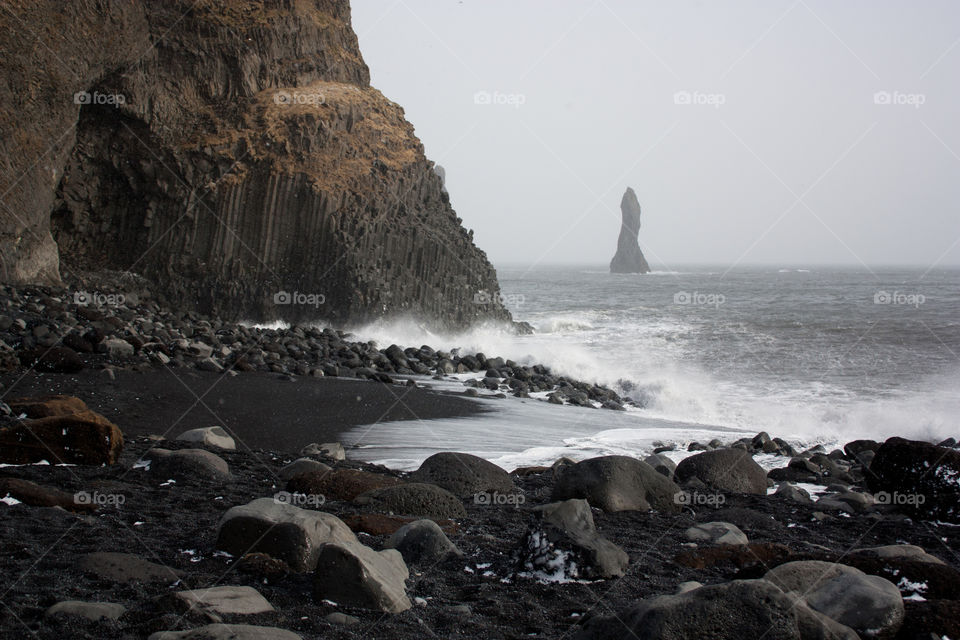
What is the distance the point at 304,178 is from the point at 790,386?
43.1 feet

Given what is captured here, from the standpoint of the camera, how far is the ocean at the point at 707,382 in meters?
10.4

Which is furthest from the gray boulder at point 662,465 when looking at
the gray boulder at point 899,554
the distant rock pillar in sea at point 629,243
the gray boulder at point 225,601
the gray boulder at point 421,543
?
the distant rock pillar in sea at point 629,243

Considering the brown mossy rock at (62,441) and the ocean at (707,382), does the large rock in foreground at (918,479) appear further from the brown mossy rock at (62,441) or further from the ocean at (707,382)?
the brown mossy rock at (62,441)

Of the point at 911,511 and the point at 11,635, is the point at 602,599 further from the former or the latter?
the point at 911,511

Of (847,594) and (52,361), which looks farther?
(52,361)

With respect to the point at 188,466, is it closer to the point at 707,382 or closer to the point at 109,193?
the point at 707,382

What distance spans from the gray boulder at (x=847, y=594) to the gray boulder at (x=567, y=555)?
891 mm

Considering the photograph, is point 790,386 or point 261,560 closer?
point 261,560

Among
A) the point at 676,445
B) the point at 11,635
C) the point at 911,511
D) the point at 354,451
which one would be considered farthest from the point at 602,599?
the point at 676,445

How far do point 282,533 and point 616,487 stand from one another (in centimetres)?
299

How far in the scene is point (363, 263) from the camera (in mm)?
21812

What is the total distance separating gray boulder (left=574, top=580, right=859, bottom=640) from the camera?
11.4 feet

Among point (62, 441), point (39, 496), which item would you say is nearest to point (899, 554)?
point (39, 496)

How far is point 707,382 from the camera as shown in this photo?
18.7 meters
